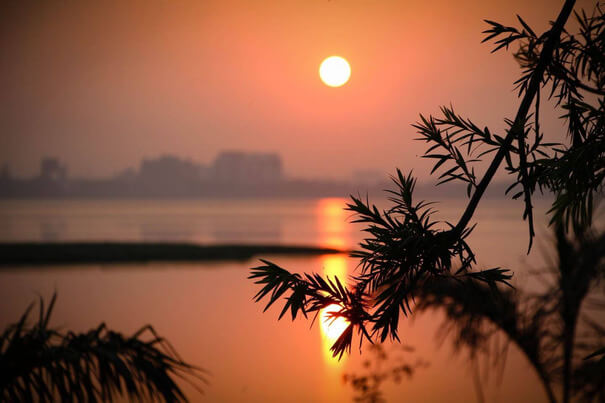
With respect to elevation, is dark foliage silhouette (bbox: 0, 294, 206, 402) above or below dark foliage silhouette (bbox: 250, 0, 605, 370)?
below

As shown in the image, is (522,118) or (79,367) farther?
(79,367)

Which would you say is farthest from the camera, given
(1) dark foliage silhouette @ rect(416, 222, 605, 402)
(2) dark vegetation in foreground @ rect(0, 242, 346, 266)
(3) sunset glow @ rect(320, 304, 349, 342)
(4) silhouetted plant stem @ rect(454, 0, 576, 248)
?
(2) dark vegetation in foreground @ rect(0, 242, 346, 266)

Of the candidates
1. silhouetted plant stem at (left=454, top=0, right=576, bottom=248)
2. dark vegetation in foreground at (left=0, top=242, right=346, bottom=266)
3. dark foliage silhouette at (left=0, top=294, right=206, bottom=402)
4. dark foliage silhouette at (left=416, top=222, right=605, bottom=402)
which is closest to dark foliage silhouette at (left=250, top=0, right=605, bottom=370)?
silhouetted plant stem at (left=454, top=0, right=576, bottom=248)

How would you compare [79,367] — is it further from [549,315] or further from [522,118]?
[549,315]

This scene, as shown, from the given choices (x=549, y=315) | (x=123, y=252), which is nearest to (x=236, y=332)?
(x=549, y=315)

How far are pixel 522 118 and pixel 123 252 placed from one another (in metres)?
23.1

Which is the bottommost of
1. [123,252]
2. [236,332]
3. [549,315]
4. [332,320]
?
[236,332]

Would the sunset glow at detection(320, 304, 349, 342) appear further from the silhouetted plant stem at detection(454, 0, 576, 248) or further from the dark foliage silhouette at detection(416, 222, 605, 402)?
the dark foliage silhouette at detection(416, 222, 605, 402)

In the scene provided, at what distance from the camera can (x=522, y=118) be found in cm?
109

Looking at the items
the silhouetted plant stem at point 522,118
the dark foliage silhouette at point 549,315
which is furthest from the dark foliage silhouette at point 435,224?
the dark foliage silhouette at point 549,315

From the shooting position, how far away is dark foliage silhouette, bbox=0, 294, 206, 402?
2.44 meters

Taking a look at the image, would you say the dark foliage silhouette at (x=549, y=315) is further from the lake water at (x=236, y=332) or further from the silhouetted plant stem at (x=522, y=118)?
the silhouetted plant stem at (x=522, y=118)

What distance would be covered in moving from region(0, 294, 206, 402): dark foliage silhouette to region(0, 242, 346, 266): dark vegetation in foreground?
19768 millimetres

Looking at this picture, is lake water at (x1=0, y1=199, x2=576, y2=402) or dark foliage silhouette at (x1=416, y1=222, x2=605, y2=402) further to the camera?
lake water at (x1=0, y1=199, x2=576, y2=402)
